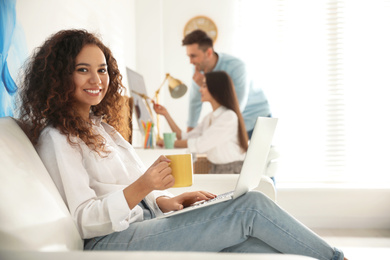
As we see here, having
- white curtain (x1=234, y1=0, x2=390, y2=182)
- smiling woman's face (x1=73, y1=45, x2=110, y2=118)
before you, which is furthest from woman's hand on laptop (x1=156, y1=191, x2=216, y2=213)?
white curtain (x1=234, y1=0, x2=390, y2=182)

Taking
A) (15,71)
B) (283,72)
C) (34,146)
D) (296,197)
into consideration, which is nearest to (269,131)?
(34,146)

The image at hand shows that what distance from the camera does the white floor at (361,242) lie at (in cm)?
288

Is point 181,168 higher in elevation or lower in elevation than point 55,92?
lower

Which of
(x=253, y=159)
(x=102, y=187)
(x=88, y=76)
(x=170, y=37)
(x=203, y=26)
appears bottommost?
(x=102, y=187)

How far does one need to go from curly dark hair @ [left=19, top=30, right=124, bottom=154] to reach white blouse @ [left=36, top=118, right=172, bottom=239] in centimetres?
3

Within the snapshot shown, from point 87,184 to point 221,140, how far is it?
6.46 ft

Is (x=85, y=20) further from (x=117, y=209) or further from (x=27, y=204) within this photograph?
(x=27, y=204)

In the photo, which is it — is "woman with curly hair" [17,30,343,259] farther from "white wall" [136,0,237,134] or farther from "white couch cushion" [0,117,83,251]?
"white wall" [136,0,237,134]

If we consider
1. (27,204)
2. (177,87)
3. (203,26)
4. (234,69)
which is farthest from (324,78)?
(27,204)

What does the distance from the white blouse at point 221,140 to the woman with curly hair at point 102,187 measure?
168 cm

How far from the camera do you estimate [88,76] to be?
56.0 inches

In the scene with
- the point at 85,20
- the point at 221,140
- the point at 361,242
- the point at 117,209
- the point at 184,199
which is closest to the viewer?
the point at 117,209

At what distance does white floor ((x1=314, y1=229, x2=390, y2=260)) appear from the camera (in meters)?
2.88

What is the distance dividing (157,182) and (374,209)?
124 inches
